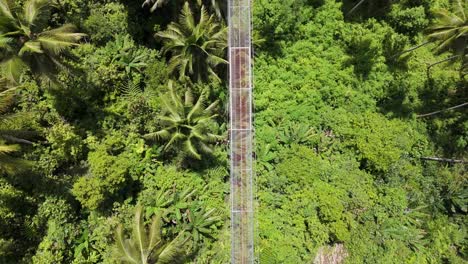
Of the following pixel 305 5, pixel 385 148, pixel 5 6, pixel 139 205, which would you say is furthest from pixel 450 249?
pixel 5 6

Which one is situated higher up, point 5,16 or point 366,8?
point 366,8

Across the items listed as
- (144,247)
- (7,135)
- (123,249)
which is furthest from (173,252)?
(7,135)

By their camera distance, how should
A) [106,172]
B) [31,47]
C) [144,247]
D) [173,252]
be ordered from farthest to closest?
[106,172], [173,252], [144,247], [31,47]

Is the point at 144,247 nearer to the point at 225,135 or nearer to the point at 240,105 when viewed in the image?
the point at 225,135

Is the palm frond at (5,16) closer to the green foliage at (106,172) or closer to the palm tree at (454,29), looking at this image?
the green foliage at (106,172)

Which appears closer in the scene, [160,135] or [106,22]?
[160,135]

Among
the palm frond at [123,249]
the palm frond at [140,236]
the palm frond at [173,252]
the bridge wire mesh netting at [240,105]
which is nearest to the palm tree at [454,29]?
the bridge wire mesh netting at [240,105]

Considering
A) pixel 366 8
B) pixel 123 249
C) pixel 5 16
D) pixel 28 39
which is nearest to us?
pixel 5 16
